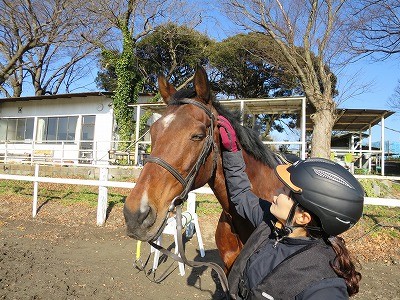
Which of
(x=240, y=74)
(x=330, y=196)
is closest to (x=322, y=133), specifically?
(x=330, y=196)

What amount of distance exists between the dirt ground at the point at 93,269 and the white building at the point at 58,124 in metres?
10.6

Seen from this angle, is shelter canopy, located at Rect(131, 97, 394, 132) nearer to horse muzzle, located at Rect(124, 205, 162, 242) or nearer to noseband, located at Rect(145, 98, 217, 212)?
noseband, located at Rect(145, 98, 217, 212)

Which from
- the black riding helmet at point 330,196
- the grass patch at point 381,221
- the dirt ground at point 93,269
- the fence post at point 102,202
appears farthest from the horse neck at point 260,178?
the fence post at point 102,202

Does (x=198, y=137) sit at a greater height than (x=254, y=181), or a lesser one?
greater

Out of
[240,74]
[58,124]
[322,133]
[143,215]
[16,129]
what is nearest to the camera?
[143,215]

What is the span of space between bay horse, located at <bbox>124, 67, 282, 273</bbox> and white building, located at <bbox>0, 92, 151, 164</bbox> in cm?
1514

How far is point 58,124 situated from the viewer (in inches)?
739

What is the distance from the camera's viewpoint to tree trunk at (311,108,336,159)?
10648 mm

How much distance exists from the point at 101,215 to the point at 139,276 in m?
3.09

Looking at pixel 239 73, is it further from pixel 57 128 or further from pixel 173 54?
pixel 57 128

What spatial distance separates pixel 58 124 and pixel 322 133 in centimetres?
1577

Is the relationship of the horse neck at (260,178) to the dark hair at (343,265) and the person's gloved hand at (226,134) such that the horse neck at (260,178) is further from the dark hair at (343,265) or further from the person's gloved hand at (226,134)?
the dark hair at (343,265)

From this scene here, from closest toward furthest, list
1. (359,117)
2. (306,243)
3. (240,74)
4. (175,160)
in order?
(306,243) < (175,160) < (359,117) < (240,74)

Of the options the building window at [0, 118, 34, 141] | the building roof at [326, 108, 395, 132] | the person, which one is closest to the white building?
the building window at [0, 118, 34, 141]
